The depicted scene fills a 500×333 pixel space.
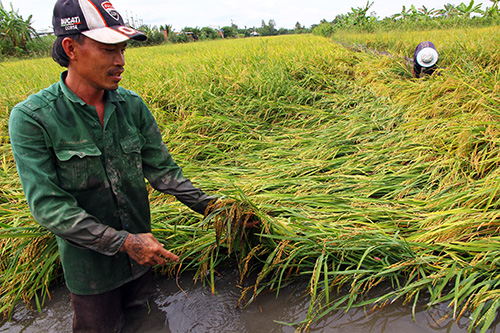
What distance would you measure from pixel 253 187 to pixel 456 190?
1.28 m

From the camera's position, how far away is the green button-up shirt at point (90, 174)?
121cm

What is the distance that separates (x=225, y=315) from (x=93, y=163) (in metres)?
0.95

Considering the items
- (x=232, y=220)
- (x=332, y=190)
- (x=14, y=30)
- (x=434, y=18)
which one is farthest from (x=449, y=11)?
(x=14, y=30)

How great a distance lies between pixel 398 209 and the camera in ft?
6.82

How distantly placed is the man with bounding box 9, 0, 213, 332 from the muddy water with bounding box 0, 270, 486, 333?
0.87ft

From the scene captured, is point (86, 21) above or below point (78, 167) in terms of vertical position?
above

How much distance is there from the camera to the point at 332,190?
234cm

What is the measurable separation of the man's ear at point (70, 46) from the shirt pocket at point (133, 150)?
1.24ft

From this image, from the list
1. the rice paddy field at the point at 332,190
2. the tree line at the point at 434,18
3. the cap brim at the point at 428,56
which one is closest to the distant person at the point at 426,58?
the cap brim at the point at 428,56

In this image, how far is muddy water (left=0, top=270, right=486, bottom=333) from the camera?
149 cm

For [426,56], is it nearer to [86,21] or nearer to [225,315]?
[225,315]

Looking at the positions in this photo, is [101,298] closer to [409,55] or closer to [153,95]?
[153,95]

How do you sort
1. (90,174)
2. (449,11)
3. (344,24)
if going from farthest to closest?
(344,24)
(449,11)
(90,174)

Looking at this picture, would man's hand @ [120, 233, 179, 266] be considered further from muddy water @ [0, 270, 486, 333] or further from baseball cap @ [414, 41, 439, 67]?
baseball cap @ [414, 41, 439, 67]
